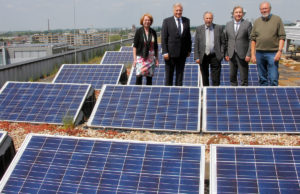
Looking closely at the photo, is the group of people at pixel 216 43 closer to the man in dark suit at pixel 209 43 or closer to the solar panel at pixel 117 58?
the man in dark suit at pixel 209 43

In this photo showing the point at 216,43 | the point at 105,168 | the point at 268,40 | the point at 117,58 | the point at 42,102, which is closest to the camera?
the point at 105,168

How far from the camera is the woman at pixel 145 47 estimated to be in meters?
6.90

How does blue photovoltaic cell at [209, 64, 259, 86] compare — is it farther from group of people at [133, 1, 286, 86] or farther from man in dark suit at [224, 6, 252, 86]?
man in dark suit at [224, 6, 252, 86]

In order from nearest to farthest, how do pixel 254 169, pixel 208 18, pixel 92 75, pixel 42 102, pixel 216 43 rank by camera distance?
1. pixel 254 169
2. pixel 208 18
3. pixel 216 43
4. pixel 42 102
5. pixel 92 75

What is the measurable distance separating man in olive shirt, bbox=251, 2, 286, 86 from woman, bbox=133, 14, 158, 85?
241 cm

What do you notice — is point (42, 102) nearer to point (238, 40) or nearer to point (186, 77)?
point (186, 77)

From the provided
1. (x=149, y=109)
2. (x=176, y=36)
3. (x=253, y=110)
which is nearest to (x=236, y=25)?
(x=176, y=36)

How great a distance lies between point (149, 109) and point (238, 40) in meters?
2.80

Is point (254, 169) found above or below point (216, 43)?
below

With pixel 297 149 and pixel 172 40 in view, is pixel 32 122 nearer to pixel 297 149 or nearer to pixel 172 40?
pixel 172 40

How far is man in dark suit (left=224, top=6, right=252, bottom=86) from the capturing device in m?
6.98

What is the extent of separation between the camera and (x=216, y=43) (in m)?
7.07

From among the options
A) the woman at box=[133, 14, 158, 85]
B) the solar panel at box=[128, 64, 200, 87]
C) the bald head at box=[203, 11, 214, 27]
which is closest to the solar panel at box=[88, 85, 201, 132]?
the woman at box=[133, 14, 158, 85]

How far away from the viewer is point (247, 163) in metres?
3.34
